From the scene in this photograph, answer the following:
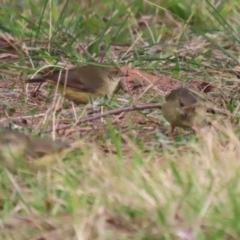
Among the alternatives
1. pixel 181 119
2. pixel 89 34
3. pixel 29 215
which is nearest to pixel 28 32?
pixel 89 34

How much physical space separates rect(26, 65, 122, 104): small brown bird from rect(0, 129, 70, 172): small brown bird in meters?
1.48

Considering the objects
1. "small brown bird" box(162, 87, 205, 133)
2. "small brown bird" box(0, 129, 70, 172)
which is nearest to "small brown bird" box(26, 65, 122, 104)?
"small brown bird" box(162, 87, 205, 133)

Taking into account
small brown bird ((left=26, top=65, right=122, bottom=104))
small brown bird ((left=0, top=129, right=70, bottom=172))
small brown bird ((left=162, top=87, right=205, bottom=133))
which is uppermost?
small brown bird ((left=162, top=87, right=205, bottom=133))

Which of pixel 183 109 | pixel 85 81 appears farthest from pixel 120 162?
pixel 85 81

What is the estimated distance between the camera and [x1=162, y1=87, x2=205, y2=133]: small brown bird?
5.25 m

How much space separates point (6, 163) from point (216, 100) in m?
1.99

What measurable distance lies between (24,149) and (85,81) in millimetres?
1910

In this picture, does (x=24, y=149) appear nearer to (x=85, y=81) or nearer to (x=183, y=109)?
(x=183, y=109)

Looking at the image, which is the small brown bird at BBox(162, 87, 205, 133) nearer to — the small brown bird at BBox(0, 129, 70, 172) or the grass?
the grass

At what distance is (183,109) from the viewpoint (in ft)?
17.3

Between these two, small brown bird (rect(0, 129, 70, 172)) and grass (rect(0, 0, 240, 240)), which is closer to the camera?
grass (rect(0, 0, 240, 240))

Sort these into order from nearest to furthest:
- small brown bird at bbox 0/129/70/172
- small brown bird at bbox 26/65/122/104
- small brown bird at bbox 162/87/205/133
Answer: small brown bird at bbox 0/129/70/172, small brown bird at bbox 162/87/205/133, small brown bird at bbox 26/65/122/104

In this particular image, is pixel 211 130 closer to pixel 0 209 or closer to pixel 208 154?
pixel 208 154

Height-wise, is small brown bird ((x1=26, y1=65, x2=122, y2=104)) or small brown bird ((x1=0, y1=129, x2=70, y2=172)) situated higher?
small brown bird ((x1=0, y1=129, x2=70, y2=172))
